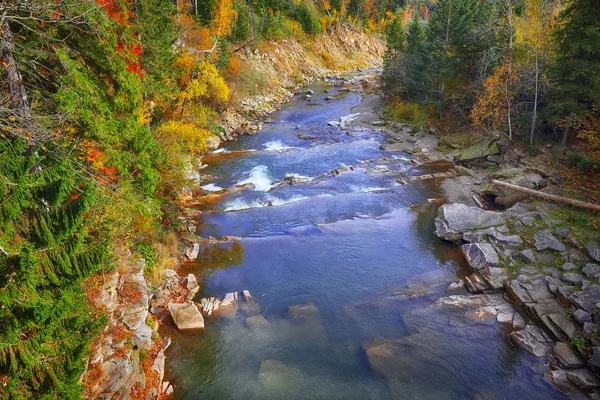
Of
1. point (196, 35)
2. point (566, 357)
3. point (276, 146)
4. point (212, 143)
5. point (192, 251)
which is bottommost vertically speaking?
point (566, 357)

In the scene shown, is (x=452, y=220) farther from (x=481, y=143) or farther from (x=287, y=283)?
(x=481, y=143)

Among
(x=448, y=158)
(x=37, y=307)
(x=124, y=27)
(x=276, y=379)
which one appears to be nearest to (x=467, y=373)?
(x=276, y=379)

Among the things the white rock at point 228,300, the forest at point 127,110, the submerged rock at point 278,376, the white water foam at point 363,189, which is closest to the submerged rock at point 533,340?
the submerged rock at point 278,376

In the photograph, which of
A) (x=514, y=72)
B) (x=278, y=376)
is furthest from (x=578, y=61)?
(x=278, y=376)

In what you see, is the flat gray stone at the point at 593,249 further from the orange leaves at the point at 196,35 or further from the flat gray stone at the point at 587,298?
the orange leaves at the point at 196,35

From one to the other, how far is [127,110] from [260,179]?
43.4 feet

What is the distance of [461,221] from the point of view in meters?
19.6

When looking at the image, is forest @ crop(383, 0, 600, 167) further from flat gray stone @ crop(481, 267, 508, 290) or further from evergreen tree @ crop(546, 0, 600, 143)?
flat gray stone @ crop(481, 267, 508, 290)

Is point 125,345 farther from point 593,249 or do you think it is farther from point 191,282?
point 593,249

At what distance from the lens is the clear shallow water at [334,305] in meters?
11.6

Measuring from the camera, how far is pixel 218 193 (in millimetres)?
24453

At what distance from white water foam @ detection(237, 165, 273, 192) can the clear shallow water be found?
0.15m

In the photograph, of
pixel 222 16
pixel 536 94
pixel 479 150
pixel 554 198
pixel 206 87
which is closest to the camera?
pixel 554 198

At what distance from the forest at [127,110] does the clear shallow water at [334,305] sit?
4285 mm
